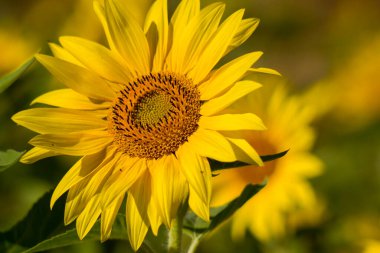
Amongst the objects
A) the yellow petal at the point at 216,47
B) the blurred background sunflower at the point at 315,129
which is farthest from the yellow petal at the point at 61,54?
the blurred background sunflower at the point at 315,129

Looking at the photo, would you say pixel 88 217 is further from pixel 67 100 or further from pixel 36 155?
pixel 67 100

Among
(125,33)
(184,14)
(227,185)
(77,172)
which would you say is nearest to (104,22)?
(125,33)

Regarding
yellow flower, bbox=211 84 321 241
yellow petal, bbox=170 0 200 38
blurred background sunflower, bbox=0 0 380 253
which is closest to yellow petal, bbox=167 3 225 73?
yellow petal, bbox=170 0 200 38

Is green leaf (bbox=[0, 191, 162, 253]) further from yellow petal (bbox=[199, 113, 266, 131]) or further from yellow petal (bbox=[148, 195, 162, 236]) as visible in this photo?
yellow petal (bbox=[199, 113, 266, 131])

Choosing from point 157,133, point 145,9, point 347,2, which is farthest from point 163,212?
point 347,2

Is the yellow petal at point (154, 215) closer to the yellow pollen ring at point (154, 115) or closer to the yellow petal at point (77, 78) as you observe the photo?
the yellow pollen ring at point (154, 115)

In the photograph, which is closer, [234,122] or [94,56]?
[234,122]

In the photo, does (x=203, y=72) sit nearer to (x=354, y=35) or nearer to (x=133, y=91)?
(x=133, y=91)
